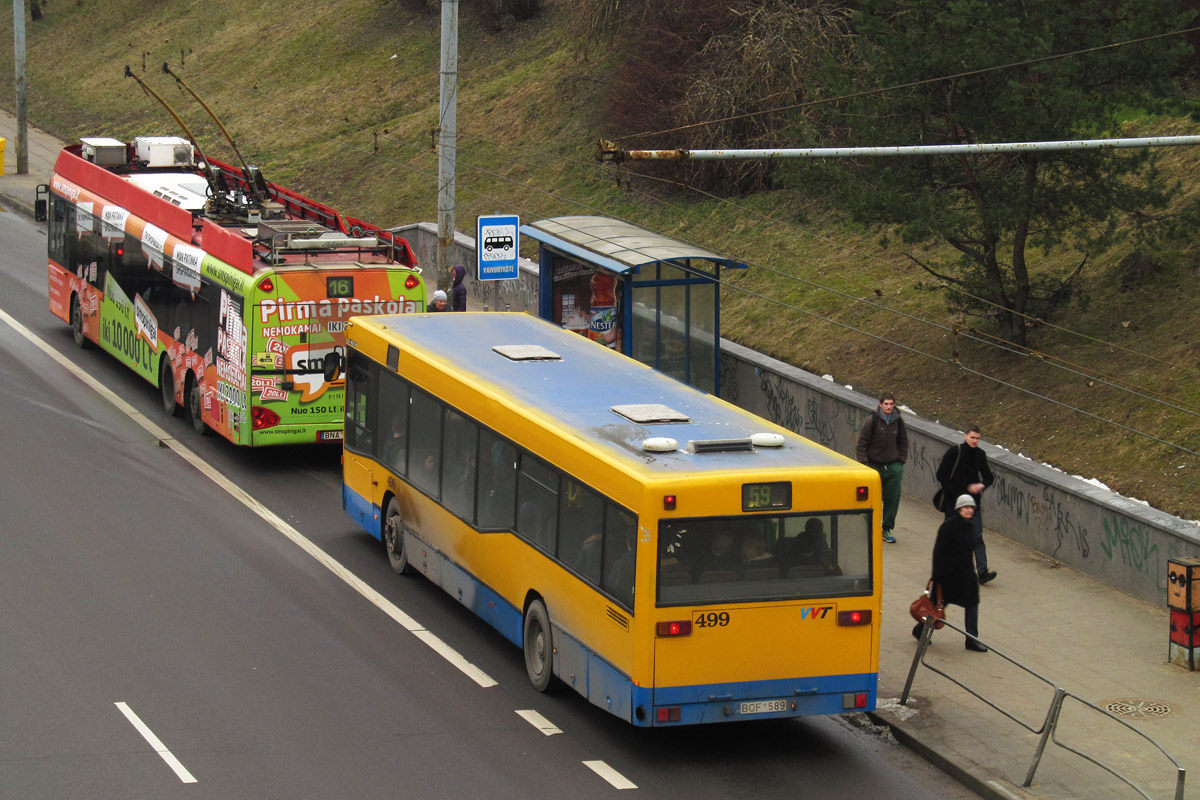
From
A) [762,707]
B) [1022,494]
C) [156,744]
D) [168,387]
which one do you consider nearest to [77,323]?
[168,387]

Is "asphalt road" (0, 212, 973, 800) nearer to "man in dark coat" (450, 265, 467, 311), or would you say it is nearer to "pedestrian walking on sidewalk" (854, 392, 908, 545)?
"pedestrian walking on sidewalk" (854, 392, 908, 545)

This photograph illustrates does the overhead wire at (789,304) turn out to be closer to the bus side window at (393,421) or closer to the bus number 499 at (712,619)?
the bus number 499 at (712,619)

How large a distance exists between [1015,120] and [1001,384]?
3.24 m

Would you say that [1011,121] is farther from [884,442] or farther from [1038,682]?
[1038,682]

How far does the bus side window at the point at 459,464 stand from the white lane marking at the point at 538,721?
7.19 ft

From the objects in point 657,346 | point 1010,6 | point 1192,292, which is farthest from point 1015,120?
point 657,346

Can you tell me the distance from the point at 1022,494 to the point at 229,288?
951 cm

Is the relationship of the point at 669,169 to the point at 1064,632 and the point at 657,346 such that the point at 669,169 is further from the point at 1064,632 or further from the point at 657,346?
the point at 1064,632

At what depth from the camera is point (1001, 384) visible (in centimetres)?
1953

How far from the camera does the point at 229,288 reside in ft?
62.6

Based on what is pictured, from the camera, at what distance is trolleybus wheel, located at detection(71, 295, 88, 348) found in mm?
24812

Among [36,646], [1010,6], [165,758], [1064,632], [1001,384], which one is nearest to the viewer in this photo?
[165,758]

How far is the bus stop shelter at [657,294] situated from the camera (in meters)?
20.5

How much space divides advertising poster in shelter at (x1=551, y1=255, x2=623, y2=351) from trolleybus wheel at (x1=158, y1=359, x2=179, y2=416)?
537 cm
